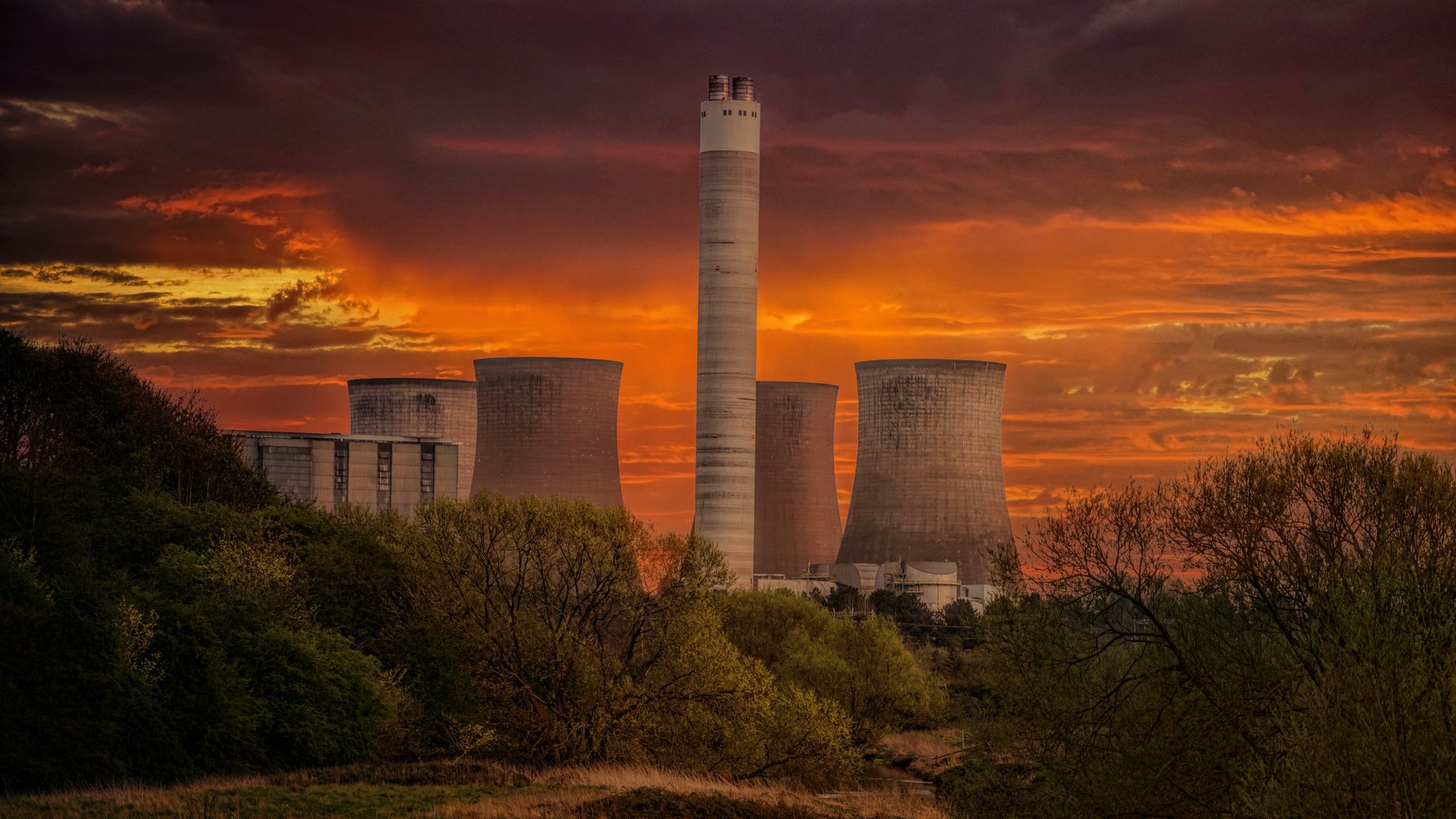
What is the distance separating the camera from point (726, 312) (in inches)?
3036

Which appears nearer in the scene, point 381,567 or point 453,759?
point 453,759

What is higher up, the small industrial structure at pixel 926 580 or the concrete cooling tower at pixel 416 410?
the concrete cooling tower at pixel 416 410

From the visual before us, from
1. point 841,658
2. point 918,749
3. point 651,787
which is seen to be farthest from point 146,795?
point 918,749

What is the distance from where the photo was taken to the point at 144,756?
26.0 meters

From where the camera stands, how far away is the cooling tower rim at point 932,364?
94.2m

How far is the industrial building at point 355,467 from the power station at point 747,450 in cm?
10

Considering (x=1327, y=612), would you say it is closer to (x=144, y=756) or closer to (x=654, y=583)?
(x=654, y=583)

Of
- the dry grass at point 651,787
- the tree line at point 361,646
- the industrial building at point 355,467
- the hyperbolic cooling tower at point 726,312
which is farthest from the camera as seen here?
the industrial building at point 355,467

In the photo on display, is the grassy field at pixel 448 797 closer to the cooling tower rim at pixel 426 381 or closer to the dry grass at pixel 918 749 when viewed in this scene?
the dry grass at pixel 918 749

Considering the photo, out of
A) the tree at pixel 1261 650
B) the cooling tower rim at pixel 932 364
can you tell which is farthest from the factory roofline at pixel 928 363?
the tree at pixel 1261 650

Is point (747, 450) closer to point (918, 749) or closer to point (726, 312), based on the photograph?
point (726, 312)

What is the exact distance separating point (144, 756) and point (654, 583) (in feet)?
36.6

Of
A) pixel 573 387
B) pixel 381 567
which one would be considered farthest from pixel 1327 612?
pixel 573 387

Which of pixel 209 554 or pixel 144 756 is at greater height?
pixel 209 554
